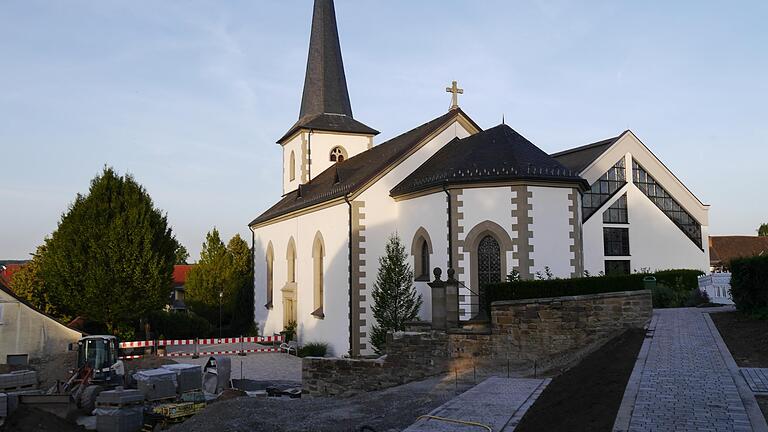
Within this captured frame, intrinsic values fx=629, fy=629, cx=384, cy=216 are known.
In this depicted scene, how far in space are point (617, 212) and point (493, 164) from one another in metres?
17.3

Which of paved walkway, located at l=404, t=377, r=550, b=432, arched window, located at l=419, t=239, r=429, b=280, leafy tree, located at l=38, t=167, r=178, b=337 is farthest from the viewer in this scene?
leafy tree, located at l=38, t=167, r=178, b=337

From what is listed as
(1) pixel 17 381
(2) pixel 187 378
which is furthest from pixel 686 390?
(1) pixel 17 381

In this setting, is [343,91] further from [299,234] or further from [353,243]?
[353,243]

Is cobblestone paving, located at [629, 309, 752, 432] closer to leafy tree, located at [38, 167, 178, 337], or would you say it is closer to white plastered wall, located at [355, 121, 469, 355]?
white plastered wall, located at [355, 121, 469, 355]

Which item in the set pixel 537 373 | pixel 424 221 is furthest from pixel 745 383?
pixel 424 221

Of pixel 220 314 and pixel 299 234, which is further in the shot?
pixel 220 314

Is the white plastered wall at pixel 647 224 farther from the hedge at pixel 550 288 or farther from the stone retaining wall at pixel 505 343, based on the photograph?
the stone retaining wall at pixel 505 343

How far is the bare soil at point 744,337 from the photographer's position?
35.3ft

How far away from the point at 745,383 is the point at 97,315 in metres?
26.2

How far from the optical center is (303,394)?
16.9 meters

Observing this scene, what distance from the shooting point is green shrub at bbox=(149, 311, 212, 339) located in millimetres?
33219

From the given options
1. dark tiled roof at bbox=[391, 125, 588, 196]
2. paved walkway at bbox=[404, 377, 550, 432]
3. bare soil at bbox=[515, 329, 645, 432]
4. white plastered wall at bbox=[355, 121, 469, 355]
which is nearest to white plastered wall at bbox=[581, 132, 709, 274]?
dark tiled roof at bbox=[391, 125, 588, 196]

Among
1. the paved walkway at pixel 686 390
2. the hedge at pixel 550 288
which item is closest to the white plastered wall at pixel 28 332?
the hedge at pixel 550 288

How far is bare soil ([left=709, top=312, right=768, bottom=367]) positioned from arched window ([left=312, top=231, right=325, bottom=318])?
14.7 meters
